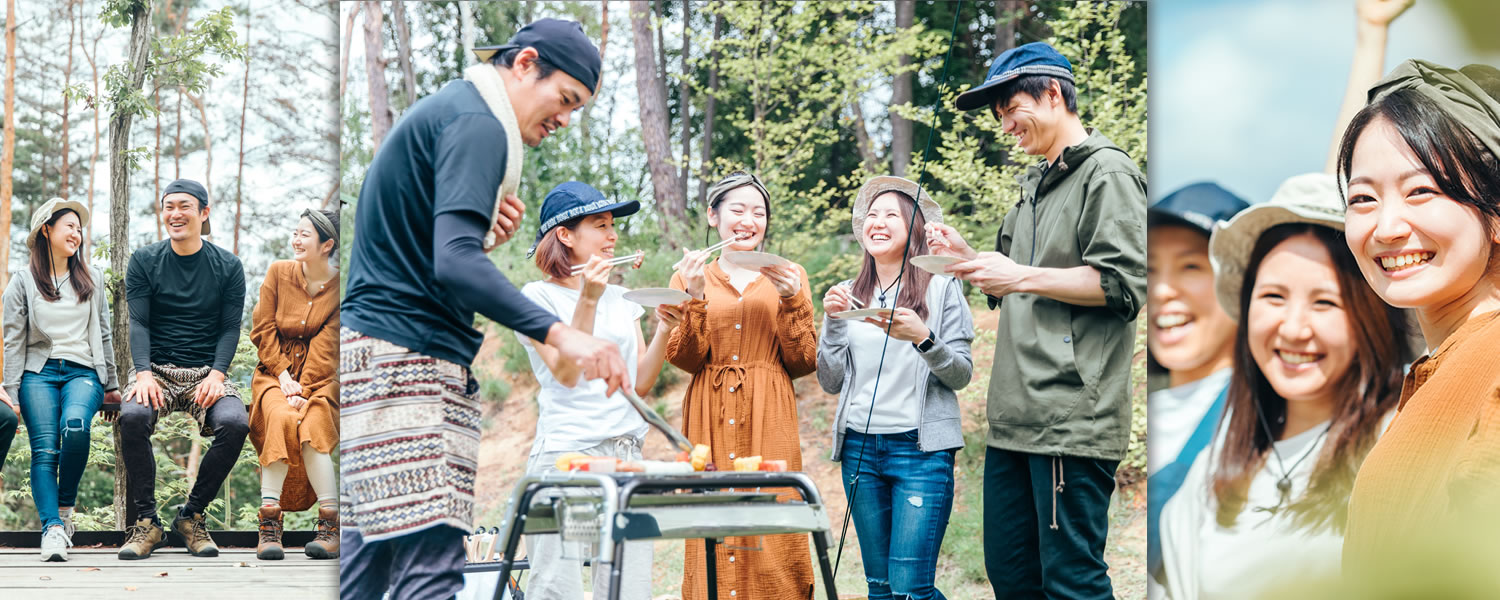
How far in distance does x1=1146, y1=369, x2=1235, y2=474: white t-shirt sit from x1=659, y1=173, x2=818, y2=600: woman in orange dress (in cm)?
100

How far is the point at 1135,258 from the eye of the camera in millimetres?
3162

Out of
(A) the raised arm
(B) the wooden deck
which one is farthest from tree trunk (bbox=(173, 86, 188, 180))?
(A) the raised arm

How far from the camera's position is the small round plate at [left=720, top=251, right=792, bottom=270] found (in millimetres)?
3547

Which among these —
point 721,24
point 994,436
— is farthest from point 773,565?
→ point 721,24

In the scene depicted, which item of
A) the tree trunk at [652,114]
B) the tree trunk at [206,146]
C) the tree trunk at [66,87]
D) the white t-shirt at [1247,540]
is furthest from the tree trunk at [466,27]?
the white t-shirt at [1247,540]

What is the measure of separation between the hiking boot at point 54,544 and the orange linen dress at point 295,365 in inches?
24.9

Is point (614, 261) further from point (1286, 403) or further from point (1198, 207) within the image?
point (1286, 403)

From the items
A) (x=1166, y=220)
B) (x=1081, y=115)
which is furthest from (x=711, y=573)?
(x=1081, y=115)

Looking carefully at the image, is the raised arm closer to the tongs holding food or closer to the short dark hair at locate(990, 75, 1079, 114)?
the short dark hair at locate(990, 75, 1079, 114)

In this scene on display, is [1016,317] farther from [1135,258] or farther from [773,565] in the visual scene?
[773,565]

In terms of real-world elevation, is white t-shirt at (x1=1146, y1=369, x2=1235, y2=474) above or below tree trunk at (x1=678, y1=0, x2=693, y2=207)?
below

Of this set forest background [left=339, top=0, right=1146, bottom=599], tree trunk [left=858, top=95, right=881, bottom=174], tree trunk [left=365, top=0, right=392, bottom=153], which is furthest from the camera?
tree trunk [left=858, top=95, right=881, bottom=174]

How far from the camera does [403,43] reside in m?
4.63

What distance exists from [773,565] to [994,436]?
747 mm
